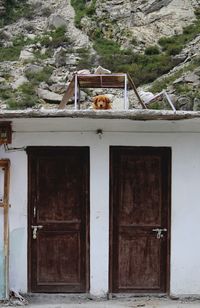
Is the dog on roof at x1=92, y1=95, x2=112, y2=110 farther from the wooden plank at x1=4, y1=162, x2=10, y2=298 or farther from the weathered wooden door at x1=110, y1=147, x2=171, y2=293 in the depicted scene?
the wooden plank at x1=4, y1=162, x2=10, y2=298

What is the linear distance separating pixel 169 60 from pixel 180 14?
26.9 ft

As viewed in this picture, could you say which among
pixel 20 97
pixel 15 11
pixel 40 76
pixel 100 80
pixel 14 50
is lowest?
A: pixel 100 80

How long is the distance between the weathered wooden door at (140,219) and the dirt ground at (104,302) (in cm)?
17

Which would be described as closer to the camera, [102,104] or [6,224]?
[6,224]

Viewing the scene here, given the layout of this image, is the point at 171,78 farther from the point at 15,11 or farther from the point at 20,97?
the point at 15,11

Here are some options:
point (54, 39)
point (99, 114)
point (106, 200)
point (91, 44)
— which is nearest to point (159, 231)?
point (106, 200)

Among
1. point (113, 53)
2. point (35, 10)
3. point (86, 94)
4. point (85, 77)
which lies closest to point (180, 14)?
point (113, 53)

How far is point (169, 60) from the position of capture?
43.8 meters

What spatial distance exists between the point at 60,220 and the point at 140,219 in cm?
105

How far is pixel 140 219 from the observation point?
7.57 meters

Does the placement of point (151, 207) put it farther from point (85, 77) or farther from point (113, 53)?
point (113, 53)

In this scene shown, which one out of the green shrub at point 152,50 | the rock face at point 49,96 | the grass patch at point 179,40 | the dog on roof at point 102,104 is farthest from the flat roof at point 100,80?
the green shrub at point 152,50

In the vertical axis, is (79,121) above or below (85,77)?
below

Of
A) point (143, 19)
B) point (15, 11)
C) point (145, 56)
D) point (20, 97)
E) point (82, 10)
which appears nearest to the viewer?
point (20, 97)
